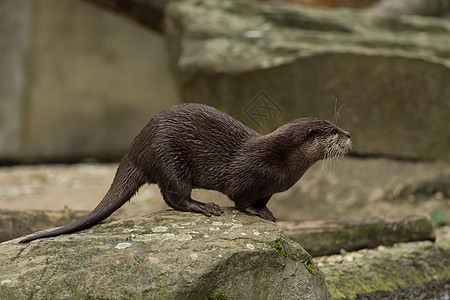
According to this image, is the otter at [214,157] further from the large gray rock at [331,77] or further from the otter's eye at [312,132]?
the large gray rock at [331,77]

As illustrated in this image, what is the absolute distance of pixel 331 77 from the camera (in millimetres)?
5125

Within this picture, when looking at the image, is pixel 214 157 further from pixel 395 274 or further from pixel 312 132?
pixel 395 274

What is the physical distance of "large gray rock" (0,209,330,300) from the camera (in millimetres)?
2287

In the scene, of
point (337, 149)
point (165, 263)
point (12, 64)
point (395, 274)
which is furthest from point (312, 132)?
point (12, 64)

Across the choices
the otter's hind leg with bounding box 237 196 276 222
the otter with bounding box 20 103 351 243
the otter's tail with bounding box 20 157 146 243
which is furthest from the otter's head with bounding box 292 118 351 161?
the otter's tail with bounding box 20 157 146 243

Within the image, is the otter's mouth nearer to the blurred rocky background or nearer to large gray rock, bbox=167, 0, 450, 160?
the blurred rocky background

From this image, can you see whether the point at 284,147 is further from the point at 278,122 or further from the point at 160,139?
the point at 278,122

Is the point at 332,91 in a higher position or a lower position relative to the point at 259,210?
higher

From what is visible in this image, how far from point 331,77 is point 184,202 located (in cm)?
264

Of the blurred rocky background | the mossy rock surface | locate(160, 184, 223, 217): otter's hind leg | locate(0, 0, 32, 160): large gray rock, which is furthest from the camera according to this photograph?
locate(0, 0, 32, 160): large gray rock

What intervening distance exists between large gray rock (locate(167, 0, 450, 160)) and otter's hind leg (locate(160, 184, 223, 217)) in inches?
81.4

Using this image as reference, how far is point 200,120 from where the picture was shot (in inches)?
112

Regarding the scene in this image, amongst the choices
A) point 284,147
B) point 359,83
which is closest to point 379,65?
point 359,83

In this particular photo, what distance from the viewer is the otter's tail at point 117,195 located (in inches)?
106
